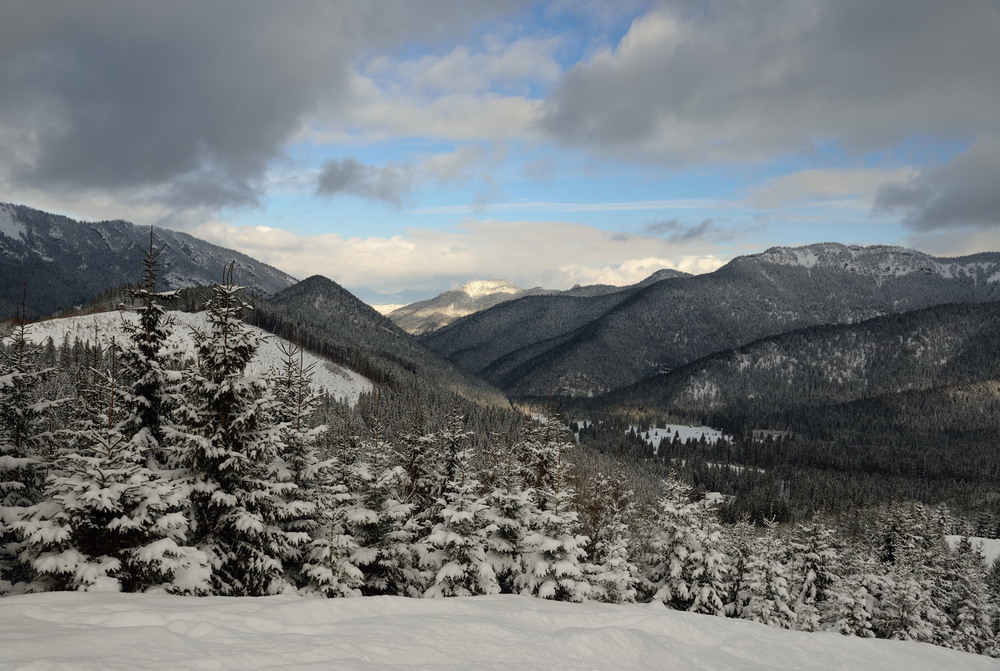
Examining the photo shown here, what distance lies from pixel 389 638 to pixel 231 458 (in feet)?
30.6

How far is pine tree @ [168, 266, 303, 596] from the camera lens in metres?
17.0

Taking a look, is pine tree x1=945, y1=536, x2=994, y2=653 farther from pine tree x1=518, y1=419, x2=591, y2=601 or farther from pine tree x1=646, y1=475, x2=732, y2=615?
pine tree x1=518, y1=419, x2=591, y2=601

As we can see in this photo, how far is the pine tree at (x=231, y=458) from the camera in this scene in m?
17.0

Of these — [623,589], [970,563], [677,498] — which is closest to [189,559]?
[623,589]

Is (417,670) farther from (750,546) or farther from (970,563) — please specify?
(970,563)

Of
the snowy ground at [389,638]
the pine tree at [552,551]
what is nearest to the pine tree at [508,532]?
the pine tree at [552,551]

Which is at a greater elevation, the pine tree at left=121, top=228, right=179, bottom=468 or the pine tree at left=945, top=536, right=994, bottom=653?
the pine tree at left=121, top=228, right=179, bottom=468

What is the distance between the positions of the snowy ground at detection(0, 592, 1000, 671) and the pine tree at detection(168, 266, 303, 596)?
4369 millimetres

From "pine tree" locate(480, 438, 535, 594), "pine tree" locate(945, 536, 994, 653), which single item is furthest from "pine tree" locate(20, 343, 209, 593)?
"pine tree" locate(945, 536, 994, 653)

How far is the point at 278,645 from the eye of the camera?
9.62m

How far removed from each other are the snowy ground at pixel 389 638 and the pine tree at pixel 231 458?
4.37m

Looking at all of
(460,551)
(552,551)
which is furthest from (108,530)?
(552,551)

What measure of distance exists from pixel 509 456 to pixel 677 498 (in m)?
10.7

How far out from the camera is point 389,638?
1066 cm
